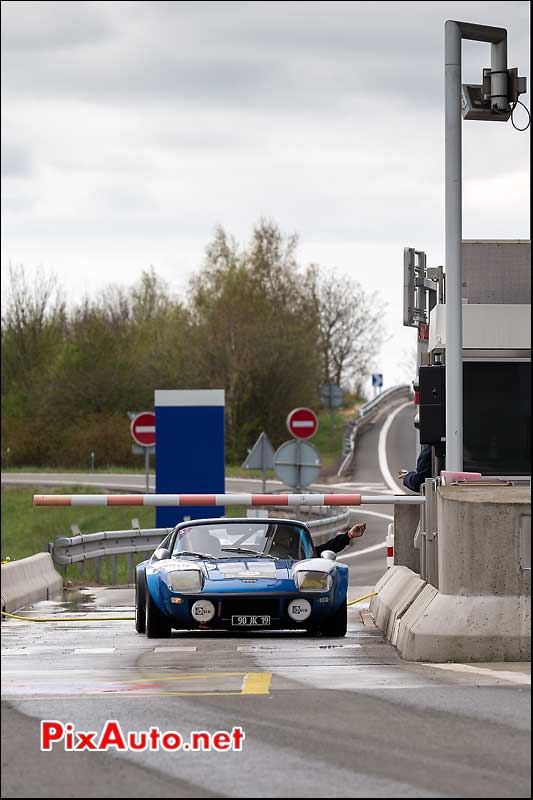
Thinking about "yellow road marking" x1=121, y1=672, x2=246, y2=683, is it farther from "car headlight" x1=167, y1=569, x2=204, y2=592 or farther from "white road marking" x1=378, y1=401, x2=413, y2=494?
"white road marking" x1=378, y1=401, x2=413, y2=494

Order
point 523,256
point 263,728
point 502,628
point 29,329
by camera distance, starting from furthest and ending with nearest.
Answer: point 29,329 < point 523,256 < point 502,628 < point 263,728

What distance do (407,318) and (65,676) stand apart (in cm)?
848

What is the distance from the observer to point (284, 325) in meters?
67.6

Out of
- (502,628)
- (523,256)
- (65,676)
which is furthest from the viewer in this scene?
(523,256)

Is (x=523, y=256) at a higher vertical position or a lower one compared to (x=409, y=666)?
higher

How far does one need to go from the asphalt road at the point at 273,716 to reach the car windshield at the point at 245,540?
1.21 m

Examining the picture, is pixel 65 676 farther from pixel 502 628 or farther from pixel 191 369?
pixel 191 369

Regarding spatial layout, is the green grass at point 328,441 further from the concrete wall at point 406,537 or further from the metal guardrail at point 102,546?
the concrete wall at point 406,537

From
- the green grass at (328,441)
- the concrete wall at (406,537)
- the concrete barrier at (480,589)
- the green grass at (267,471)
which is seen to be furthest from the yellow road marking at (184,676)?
the green grass at (328,441)

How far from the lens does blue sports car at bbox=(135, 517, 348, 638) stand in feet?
42.1

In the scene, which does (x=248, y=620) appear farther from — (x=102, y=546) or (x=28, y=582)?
(x=102, y=546)

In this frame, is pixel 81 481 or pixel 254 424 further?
pixel 254 424

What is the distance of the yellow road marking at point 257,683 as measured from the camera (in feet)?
→ 28.5

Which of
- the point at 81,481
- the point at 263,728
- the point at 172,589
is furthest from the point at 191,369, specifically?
the point at 263,728
